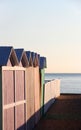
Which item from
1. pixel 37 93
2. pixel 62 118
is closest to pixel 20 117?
pixel 37 93

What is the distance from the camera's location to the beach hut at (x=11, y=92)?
13602mm

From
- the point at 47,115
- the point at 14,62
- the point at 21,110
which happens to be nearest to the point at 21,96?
the point at 21,110

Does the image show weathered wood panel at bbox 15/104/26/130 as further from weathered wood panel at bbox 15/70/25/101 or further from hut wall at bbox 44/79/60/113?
hut wall at bbox 44/79/60/113

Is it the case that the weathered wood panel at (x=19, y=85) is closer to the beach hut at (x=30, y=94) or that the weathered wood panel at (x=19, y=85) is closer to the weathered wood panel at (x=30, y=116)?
the beach hut at (x=30, y=94)

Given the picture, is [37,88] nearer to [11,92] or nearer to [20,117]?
[20,117]

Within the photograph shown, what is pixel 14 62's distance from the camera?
1516 centimetres

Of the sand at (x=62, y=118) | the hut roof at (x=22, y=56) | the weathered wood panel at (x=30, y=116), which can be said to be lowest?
the sand at (x=62, y=118)

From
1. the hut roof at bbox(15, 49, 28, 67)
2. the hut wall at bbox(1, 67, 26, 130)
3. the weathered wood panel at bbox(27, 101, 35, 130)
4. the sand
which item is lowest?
the sand

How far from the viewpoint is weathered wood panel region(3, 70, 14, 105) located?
544 inches

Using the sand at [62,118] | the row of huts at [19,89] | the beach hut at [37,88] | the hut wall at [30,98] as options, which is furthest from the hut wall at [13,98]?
the beach hut at [37,88]

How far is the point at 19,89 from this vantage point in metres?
16.1

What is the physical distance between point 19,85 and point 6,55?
92.5 inches

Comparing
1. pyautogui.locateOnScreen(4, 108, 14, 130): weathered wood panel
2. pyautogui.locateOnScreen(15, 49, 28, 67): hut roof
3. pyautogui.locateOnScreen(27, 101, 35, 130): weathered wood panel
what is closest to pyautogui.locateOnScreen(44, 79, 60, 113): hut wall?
pyautogui.locateOnScreen(27, 101, 35, 130): weathered wood panel

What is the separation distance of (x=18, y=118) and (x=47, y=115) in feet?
25.6
